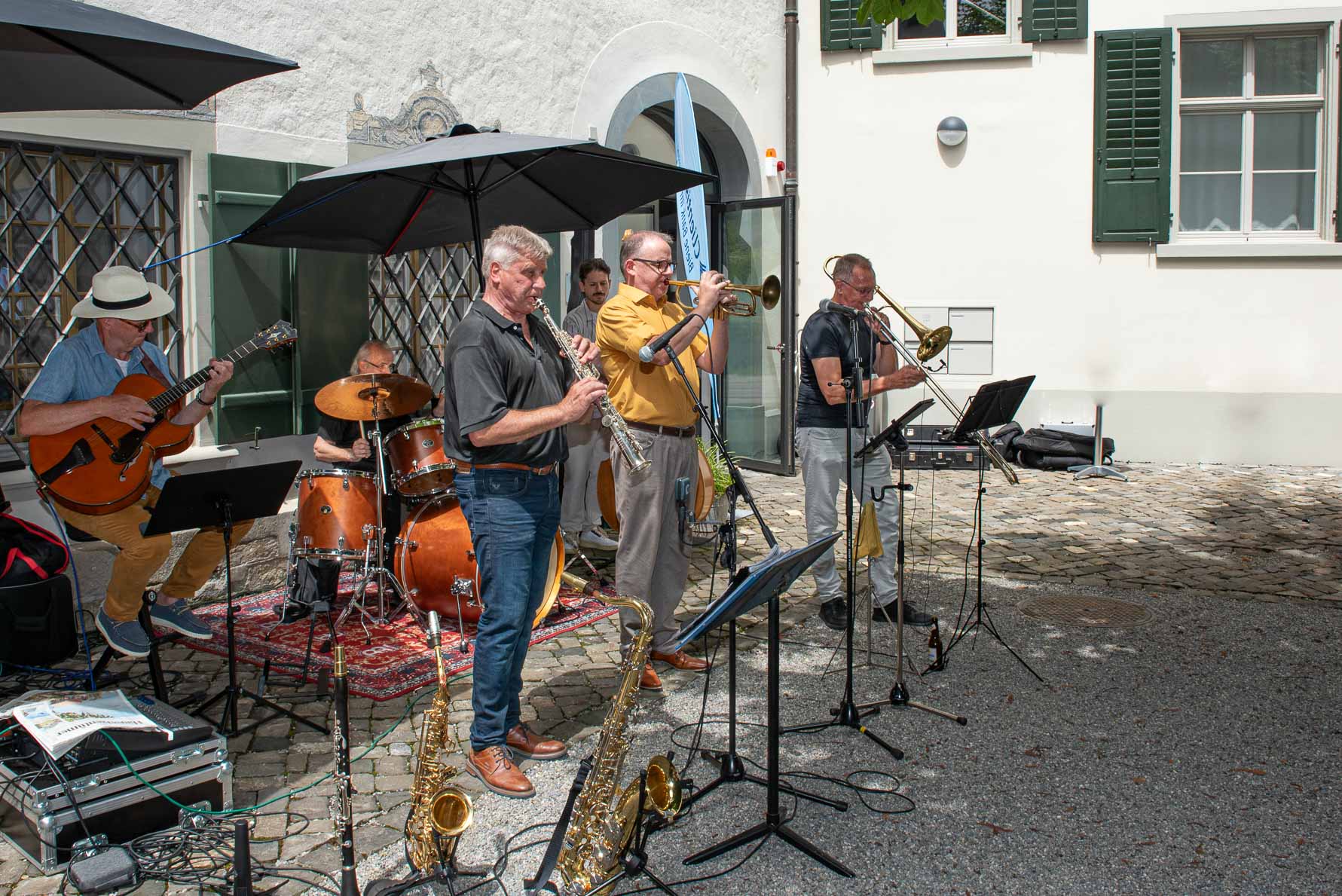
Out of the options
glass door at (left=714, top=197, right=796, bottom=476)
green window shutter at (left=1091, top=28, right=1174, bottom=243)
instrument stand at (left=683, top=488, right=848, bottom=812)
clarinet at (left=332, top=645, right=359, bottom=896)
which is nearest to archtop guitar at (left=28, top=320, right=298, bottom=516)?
clarinet at (left=332, top=645, right=359, bottom=896)

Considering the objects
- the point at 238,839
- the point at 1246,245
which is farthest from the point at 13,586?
the point at 1246,245

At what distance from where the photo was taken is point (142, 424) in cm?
503

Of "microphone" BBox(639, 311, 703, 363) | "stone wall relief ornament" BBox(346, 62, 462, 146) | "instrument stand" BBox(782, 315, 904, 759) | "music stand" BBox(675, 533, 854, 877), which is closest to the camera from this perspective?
"music stand" BBox(675, 533, 854, 877)

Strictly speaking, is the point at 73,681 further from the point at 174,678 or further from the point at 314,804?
the point at 314,804

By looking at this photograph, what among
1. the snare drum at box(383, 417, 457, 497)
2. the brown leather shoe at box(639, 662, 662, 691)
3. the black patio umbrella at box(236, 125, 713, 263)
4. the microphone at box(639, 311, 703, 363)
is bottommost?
the brown leather shoe at box(639, 662, 662, 691)

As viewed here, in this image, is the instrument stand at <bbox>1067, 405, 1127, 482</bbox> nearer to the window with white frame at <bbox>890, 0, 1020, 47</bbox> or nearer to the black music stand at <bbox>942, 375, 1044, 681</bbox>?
the window with white frame at <bbox>890, 0, 1020, 47</bbox>

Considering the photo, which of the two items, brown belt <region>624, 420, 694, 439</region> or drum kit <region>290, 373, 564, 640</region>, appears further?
drum kit <region>290, 373, 564, 640</region>

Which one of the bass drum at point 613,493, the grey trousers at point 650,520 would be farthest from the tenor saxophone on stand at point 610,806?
the bass drum at point 613,493

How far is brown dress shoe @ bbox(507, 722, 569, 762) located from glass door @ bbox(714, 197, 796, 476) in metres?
6.02

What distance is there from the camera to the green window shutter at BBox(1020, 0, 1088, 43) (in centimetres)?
1097

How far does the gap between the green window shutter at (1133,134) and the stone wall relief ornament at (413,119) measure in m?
6.53

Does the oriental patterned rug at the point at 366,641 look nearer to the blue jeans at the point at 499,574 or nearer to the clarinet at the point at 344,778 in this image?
the blue jeans at the point at 499,574

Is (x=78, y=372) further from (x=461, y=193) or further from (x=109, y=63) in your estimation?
(x=461, y=193)

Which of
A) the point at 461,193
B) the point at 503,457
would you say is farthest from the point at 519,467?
the point at 461,193
